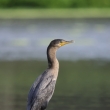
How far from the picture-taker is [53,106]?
1107 cm

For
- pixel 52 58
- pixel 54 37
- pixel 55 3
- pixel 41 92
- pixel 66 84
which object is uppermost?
→ pixel 55 3

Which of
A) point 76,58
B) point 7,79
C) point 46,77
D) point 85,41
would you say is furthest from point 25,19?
point 46,77

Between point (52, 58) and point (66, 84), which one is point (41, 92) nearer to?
point (52, 58)

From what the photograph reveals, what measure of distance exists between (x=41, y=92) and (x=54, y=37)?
13.3m

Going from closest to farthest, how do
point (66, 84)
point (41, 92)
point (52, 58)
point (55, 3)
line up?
1. point (41, 92)
2. point (52, 58)
3. point (66, 84)
4. point (55, 3)

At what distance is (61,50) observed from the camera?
19844 mm

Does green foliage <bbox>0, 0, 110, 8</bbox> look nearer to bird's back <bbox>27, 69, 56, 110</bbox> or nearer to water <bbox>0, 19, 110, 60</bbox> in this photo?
water <bbox>0, 19, 110, 60</bbox>

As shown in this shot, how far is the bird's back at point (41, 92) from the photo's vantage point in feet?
29.0

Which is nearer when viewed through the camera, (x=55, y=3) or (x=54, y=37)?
(x=54, y=37)

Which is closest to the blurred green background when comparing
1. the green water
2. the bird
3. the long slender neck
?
the green water

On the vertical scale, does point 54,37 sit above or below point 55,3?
below

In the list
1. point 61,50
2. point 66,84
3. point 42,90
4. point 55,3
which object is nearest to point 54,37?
point 61,50

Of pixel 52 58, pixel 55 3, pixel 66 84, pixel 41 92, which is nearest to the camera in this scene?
pixel 41 92

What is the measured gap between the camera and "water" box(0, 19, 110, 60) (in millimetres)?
18533
